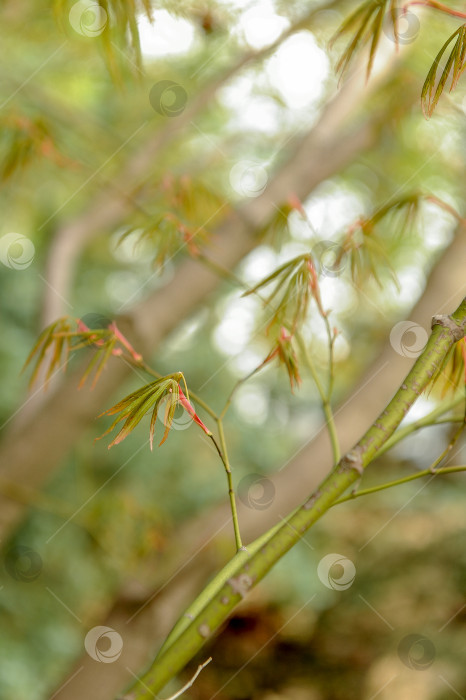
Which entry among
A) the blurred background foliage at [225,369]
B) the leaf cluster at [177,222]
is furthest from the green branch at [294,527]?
the blurred background foliage at [225,369]

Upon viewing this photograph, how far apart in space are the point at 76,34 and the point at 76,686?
1275 millimetres

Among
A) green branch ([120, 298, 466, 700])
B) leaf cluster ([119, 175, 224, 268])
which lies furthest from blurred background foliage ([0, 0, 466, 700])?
green branch ([120, 298, 466, 700])

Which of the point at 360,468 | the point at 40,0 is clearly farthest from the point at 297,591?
the point at 360,468

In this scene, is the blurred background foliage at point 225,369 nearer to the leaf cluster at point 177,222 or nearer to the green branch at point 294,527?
the leaf cluster at point 177,222

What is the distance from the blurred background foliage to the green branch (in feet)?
3.12

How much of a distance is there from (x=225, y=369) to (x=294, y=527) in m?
1.88

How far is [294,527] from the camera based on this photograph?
1.28 feet

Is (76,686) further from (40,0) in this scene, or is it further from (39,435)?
(40,0)

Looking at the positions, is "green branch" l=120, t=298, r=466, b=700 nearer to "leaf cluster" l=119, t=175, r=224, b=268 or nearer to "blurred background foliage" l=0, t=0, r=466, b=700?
"leaf cluster" l=119, t=175, r=224, b=268

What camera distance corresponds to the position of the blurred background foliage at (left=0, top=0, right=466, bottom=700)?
1549 mm

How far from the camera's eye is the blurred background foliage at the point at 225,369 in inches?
Answer: 61.0

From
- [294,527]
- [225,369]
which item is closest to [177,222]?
[294,527]

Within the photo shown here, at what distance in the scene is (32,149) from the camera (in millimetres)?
990

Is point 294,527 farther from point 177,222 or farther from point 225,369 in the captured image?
point 225,369
